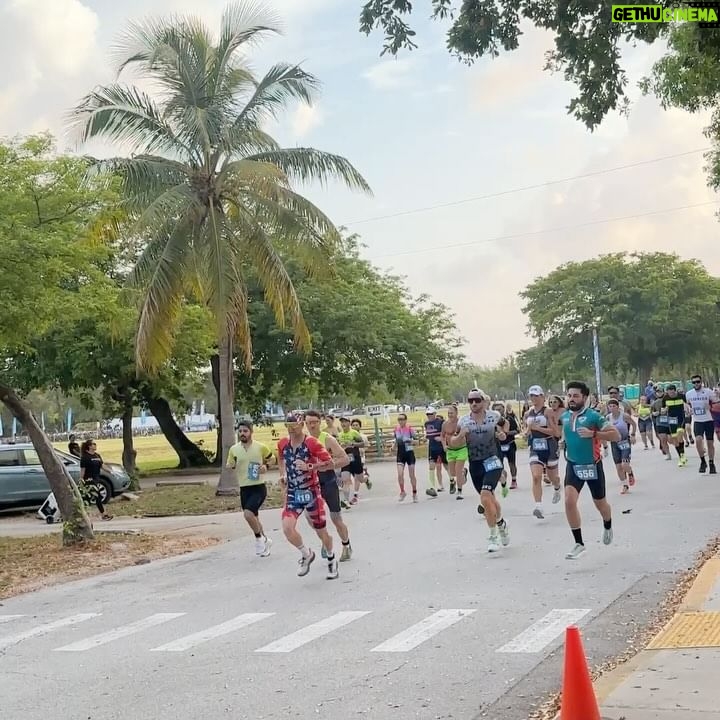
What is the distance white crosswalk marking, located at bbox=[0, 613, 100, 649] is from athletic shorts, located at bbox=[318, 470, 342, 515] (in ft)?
9.38

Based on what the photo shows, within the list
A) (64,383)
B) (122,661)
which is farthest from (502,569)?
(64,383)

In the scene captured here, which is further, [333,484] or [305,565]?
[333,484]

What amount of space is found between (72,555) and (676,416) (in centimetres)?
1332

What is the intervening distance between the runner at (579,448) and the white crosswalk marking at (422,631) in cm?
247

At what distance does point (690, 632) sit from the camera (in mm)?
7148

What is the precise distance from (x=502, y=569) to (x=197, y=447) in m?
30.7

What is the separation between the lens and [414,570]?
11102 millimetres

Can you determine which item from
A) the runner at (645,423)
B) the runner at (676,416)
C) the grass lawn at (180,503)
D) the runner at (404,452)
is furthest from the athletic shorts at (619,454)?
the runner at (645,423)

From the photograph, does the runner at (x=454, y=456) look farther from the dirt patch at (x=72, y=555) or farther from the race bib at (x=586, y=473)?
the race bib at (x=586, y=473)

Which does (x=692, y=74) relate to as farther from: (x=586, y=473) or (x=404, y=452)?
(x=404, y=452)

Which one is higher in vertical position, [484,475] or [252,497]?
[484,475]

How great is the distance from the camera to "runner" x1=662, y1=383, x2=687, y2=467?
2192 cm

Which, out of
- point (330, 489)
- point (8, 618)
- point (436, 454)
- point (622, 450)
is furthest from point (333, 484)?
point (436, 454)

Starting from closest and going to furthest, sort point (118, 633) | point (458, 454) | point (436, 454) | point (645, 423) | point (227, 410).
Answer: point (118, 633) → point (458, 454) → point (436, 454) → point (227, 410) → point (645, 423)
